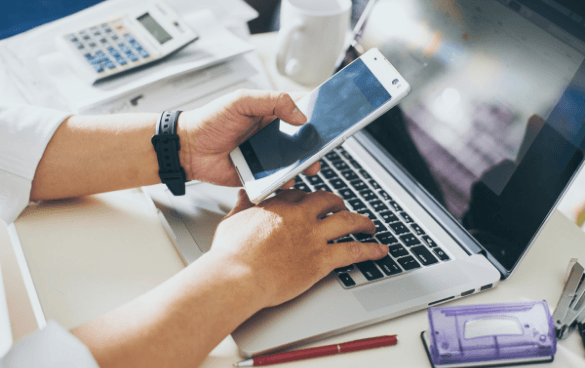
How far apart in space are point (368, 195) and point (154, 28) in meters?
0.48

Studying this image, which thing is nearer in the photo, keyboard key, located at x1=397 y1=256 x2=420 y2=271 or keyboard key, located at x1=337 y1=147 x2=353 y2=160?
keyboard key, located at x1=397 y1=256 x2=420 y2=271

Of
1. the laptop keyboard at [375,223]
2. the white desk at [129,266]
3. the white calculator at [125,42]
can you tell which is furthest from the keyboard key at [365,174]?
the white calculator at [125,42]

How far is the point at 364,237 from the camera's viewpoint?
0.53 m

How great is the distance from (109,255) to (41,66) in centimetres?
43

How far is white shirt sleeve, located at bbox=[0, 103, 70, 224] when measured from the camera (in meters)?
0.51

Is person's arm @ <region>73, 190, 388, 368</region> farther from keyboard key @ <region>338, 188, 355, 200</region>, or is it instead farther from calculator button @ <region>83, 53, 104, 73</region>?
calculator button @ <region>83, 53, 104, 73</region>

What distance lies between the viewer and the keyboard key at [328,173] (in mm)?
616

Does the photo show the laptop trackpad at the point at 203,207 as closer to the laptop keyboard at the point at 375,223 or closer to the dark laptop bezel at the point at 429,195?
A: the laptop keyboard at the point at 375,223

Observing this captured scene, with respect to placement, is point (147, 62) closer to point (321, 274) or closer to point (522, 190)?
point (321, 274)

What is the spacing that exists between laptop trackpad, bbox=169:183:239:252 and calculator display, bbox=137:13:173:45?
0.30 m

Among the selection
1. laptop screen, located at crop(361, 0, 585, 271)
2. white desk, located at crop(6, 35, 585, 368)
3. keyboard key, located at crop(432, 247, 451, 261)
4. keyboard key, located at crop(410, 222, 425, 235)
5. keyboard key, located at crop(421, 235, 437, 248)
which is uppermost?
laptop screen, located at crop(361, 0, 585, 271)

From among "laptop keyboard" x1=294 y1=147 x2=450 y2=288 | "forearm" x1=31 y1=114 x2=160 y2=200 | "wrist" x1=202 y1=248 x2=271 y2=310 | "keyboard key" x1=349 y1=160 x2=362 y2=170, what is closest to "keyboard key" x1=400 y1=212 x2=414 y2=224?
"laptop keyboard" x1=294 y1=147 x2=450 y2=288

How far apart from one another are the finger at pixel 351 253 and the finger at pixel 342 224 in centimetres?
2

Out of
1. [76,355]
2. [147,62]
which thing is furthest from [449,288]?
[147,62]
